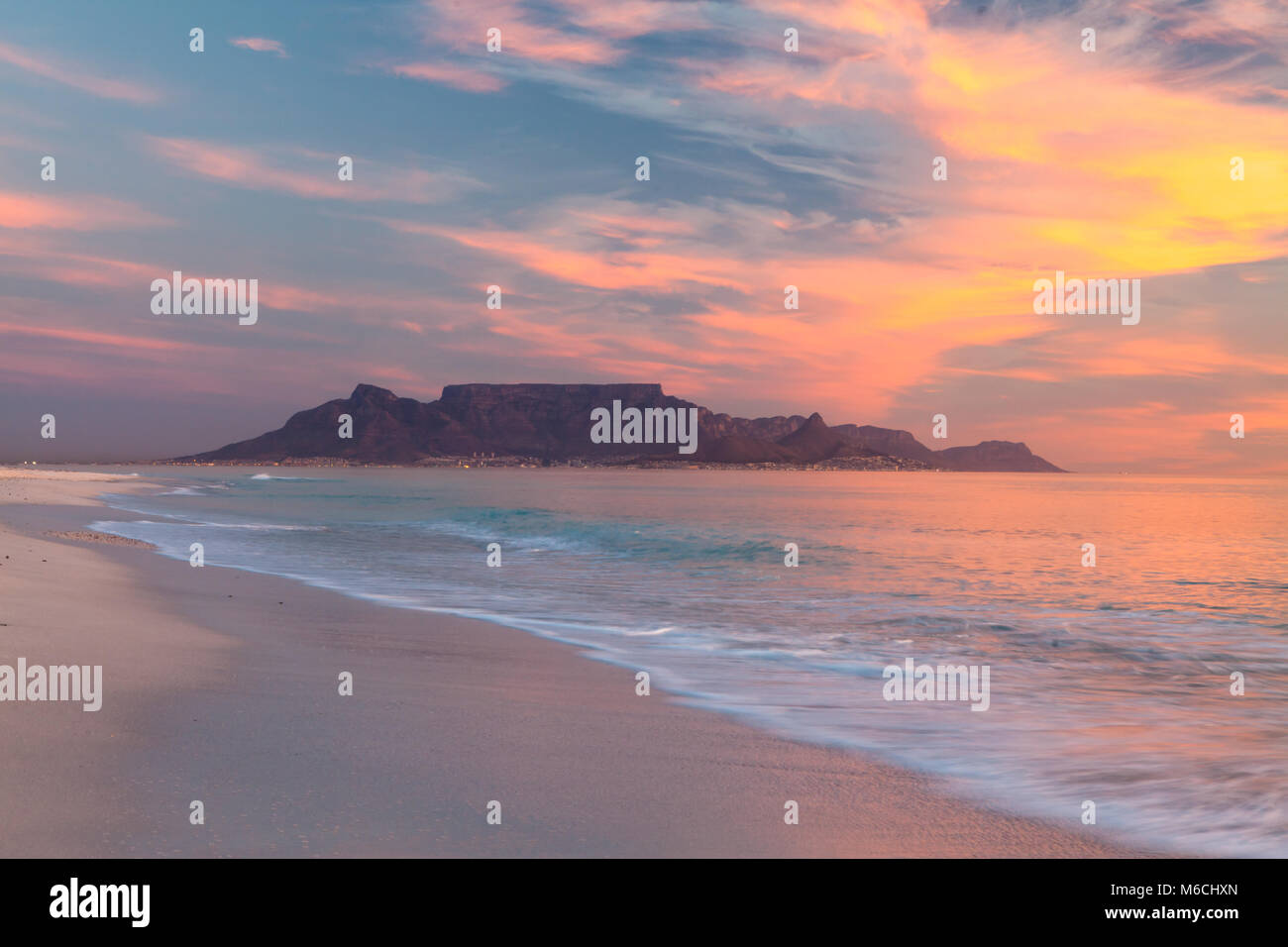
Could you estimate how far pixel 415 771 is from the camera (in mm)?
5559

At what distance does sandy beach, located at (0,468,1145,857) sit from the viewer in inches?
177

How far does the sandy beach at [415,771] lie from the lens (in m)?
4.48

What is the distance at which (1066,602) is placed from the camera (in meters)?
17.2

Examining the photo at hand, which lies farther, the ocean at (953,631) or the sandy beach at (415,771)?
the ocean at (953,631)

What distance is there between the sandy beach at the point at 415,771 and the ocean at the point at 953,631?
0.93 m

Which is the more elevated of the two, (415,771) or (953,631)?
(415,771)

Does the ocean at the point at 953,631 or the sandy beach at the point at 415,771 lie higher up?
the sandy beach at the point at 415,771

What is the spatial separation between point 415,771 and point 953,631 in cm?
1036

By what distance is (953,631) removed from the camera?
13758 millimetres

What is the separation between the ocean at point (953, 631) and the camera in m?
6.40

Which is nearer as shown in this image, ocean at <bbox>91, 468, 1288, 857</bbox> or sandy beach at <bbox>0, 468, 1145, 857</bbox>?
sandy beach at <bbox>0, 468, 1145, 857</bbox>

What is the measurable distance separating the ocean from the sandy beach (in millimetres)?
931

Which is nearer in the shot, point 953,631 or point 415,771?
point 415,771
